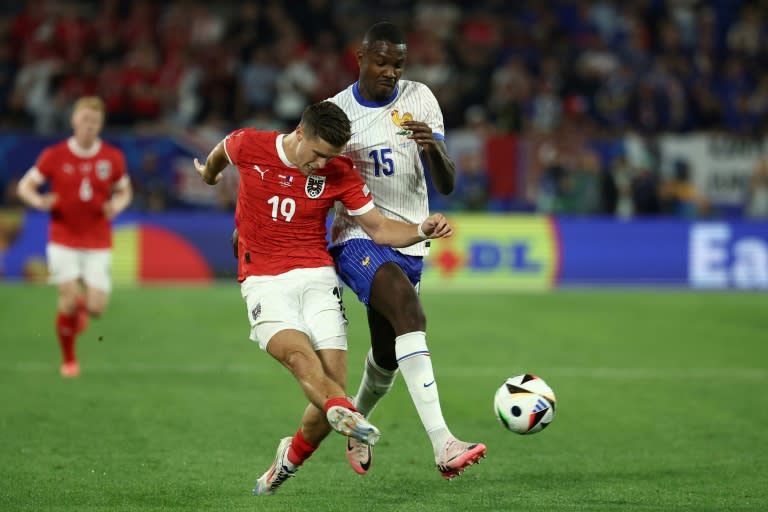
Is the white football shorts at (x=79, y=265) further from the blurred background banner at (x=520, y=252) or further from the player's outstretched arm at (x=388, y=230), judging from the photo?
the blurred background banner at (x=520, y=252)

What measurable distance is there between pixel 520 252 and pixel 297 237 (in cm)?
1263

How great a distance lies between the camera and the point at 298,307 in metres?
6.72

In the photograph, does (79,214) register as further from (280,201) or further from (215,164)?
(280,201)

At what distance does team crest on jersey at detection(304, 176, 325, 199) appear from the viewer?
6.76 m

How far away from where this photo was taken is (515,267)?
19.1m

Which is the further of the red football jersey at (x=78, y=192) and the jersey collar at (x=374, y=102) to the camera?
the red football jersey at (x=78, y=192)

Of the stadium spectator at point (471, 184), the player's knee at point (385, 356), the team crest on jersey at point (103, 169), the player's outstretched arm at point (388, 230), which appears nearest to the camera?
the player's outstretched arm at point (388, 230)

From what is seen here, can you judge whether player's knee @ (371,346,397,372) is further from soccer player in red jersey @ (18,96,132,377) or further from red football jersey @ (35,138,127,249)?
red football jersey @ (35,138,127,249)

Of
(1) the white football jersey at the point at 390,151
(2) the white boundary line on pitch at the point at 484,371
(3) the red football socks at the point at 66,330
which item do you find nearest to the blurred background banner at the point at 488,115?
(2) the white boundary line on pitch at the point at 484,371

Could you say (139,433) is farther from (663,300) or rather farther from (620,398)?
(663,300)

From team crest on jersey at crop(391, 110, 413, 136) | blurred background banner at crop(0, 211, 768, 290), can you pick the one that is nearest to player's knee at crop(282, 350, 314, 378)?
team crest on jersey at crop(391, 110, 413, 136)

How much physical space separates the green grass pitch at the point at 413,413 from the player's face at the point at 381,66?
246cm

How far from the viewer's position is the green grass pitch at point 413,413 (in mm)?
6902

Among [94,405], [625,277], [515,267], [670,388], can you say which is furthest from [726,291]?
[94,405]
